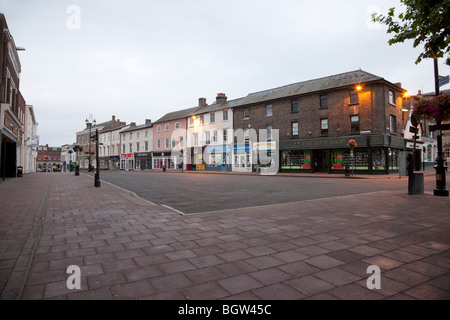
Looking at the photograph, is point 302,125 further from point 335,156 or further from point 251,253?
point 251,253

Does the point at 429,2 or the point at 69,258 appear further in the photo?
the point at 429,2

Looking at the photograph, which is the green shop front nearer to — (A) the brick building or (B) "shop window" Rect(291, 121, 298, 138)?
(A) the brick building

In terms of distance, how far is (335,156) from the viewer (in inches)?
1025

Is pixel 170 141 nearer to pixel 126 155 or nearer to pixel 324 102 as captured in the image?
pixel 126 155

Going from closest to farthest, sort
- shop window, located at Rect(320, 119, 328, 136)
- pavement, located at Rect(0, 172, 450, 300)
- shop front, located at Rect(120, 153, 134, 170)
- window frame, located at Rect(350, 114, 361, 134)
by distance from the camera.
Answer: pavement, located at Rect(0, 172, 450, 300) → window frame, located at Rect(350, 114, 361, 134) → shop window, located at Rect(320, 119, 328, 136) → shop front, located at Rect(120, 153, 134, 170)

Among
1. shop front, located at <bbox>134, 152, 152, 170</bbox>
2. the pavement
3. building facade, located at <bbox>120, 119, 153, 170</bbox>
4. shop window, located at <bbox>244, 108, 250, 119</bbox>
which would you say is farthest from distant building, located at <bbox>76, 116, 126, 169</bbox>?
the pavement

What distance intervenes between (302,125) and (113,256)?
27.2 m

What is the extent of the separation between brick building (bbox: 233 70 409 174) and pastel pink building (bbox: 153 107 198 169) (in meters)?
14.0

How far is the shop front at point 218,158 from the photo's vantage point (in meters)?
35.8

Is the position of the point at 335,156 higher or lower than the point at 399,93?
lower

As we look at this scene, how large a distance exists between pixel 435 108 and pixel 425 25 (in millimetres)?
2291

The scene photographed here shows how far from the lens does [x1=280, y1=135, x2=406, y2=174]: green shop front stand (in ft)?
77.4

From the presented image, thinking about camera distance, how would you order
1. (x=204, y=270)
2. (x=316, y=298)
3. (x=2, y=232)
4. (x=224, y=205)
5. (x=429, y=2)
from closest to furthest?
(x=316, y=298)
(x=204, y=270)
(x=2, y=232)
(x=429, y=2)
(x=224, y=205)

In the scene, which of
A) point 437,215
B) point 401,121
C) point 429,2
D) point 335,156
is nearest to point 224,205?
point 437,215
